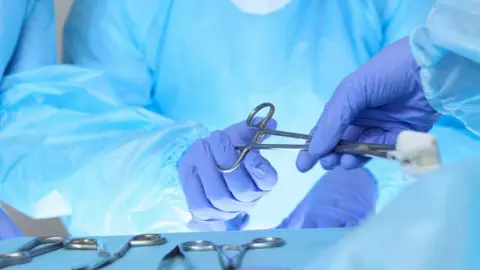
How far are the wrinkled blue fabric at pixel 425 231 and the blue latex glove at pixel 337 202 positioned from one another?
20.7 inches

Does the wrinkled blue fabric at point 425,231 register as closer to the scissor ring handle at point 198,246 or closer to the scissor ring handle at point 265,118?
the scissor ring handle at point 198,246

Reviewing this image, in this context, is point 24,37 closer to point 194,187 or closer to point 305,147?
point 194,187

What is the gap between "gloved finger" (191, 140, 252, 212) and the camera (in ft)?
2.65

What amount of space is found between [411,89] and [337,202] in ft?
0.77

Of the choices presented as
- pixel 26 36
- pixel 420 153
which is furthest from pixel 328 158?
pixel 26 36

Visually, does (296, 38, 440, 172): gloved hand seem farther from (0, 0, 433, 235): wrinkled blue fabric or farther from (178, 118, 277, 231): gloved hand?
(0, 0, 433, 235): wrinkled blue fabric

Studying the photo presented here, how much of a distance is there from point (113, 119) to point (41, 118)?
110 millimetres

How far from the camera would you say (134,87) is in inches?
39.3

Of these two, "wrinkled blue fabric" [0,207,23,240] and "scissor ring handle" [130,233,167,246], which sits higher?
"scissor ring handle" [130,233,167,246]

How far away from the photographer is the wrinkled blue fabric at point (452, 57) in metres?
0.54

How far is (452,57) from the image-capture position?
60 cm

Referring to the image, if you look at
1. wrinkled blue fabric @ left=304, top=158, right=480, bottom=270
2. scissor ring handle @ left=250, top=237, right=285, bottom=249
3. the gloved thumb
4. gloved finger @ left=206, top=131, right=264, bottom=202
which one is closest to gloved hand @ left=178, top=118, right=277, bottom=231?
gloved finger @ left=206, top=131, right=264, bottom=202

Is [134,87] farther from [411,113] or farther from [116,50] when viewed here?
[411,113]

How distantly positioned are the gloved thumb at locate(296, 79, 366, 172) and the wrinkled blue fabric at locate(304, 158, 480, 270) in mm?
401
